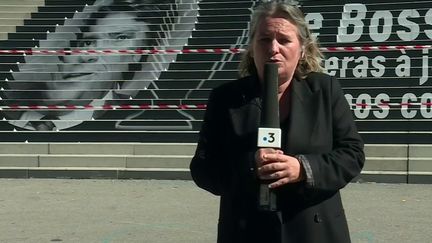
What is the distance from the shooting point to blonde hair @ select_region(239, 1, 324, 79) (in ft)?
6.38

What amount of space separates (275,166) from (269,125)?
0.11 meters

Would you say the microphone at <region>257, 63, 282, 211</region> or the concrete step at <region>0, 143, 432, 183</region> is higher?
the microphone at <region>257, 63, 282, 211</region>

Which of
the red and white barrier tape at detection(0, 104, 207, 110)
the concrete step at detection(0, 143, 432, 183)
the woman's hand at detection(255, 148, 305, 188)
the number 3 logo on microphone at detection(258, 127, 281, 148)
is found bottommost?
the concrete step at detection(0, 143, 432, 183)

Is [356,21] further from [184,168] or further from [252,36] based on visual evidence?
[252,36]

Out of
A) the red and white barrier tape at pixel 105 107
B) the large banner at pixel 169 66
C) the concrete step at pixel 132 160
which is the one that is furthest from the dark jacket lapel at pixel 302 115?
the red and white barrier tape at pixel 105 107

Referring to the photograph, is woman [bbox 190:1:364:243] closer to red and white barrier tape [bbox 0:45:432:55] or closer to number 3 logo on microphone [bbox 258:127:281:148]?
number 3 logo on microphone [bbox 258:127:281:148]

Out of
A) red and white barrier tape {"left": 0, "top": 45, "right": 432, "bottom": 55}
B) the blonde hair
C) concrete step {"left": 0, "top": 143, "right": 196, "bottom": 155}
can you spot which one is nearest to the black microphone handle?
the blonde hair

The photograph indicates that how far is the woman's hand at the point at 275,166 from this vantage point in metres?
1.69

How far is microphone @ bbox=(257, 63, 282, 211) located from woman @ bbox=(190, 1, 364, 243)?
74mm

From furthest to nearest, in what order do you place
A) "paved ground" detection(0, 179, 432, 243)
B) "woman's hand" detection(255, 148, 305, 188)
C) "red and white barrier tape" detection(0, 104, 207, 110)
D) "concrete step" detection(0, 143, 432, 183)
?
"red and white barrier tape" detection(0, 104, 207, 110)
"concrete step" detection(0, 143, 432, 183)
"paved ground" detection(0, 179, 432, 243)
"woman's hand" detection(255, 148, 305, 188)

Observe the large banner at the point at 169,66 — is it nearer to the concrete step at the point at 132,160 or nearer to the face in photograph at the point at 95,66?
the face in photograph at the point at 95,66

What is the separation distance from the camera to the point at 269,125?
1.74m

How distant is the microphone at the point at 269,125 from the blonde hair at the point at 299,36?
8.1 inches

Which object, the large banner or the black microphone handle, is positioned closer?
the black microphone handle
